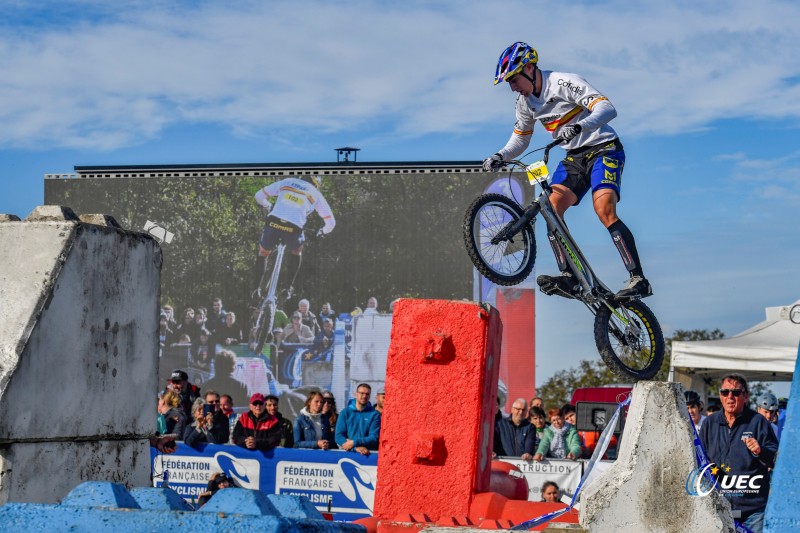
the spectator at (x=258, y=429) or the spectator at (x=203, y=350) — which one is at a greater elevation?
the spectator at (x=203, y=350)

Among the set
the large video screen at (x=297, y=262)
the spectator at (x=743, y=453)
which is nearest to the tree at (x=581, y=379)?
the large video screen at (x=297, y=262)

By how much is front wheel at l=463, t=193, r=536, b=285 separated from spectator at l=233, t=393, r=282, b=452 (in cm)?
612

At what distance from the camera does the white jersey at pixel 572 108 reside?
7.23 m

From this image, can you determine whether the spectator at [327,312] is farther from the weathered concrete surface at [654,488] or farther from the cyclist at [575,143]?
the weathered concrete surface at [654,488]

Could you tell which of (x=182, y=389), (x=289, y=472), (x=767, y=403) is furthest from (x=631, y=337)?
(x=182, y=389)

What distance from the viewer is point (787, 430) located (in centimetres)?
509

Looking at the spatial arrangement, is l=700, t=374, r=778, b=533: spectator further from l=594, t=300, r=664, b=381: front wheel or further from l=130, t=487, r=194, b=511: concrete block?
l=130, t=487, r=194, b=511: concrete block

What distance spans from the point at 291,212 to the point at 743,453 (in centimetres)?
2349

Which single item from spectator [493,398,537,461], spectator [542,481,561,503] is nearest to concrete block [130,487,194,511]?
spectator [542,481,561,503]

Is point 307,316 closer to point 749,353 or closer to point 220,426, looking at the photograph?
point 220,426

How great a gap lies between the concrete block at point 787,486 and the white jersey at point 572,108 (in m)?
2.73

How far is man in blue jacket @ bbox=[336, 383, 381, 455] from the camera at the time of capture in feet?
40.6

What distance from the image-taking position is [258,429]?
1303cm

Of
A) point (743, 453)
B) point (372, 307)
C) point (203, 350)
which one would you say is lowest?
point (743, 453)
